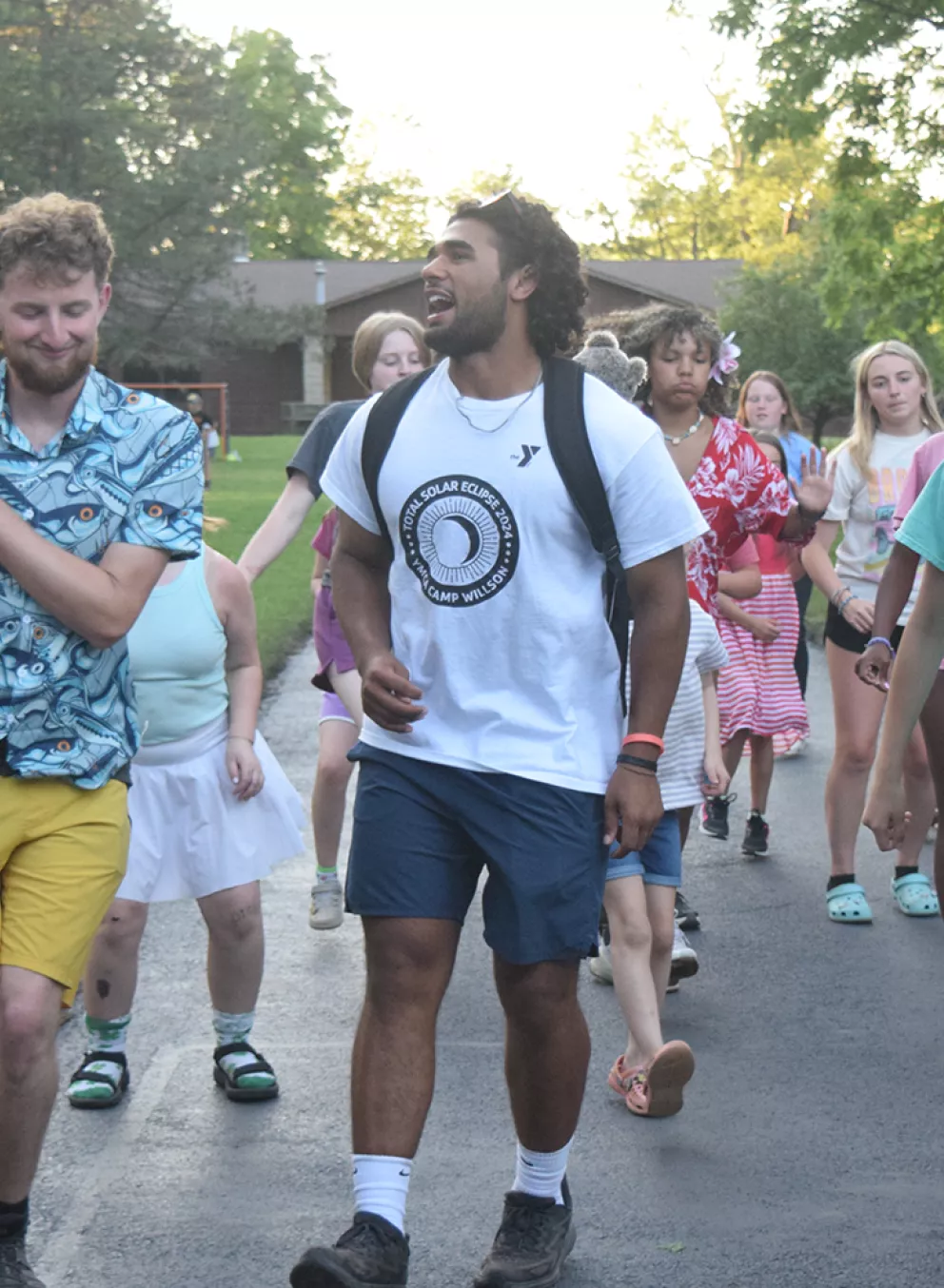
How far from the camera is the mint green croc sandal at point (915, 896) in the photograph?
24.5 ft

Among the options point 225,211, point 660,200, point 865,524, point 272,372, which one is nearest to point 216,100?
point 225,211

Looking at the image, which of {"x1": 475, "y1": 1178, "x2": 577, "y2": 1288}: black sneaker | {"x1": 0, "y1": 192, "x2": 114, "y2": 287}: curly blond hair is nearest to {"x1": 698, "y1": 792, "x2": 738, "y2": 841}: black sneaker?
{"x1": 475, "y1": 1178, "x2": 577, "y2": 1288}: black sneaker

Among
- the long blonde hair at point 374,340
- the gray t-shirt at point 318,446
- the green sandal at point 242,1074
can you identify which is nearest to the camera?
the green sandal at point 242,1074

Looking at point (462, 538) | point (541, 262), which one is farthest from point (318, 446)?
point (462, 538)

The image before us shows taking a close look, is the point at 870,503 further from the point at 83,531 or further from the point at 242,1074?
the point at 83,531

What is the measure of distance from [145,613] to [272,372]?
73.7 meters

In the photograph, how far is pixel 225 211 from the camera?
2511 inches

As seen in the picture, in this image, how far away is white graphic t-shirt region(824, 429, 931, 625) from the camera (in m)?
7.78

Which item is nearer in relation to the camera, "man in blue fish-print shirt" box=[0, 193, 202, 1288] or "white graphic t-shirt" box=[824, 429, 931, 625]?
"man in blue fish-print shirt" box=[0, 193, 202, 1288]

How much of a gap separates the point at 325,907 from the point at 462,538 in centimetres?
365

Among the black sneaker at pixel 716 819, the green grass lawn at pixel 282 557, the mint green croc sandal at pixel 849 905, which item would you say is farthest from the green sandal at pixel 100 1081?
the green grass lawn at pixel 282 557

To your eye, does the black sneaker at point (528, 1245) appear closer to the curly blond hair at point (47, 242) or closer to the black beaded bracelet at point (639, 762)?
the black beaded bracelet at point (639, 762)

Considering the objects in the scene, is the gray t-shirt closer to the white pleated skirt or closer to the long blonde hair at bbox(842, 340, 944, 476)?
the white pleated skirt

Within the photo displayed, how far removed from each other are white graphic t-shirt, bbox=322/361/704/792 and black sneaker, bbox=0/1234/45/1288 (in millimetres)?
1178
